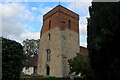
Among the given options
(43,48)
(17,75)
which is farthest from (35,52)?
(17,75)

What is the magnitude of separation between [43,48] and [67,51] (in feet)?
19.6

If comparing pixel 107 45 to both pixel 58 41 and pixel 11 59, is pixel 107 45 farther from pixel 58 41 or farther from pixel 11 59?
pixel 58 41

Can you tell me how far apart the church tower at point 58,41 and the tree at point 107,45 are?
850 inches

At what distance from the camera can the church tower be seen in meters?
33.7

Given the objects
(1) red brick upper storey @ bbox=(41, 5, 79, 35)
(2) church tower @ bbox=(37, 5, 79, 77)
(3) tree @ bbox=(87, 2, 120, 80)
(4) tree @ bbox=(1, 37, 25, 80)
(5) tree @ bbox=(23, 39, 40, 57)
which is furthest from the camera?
(5) tree @ bbox=(23, 39, 40, 57)

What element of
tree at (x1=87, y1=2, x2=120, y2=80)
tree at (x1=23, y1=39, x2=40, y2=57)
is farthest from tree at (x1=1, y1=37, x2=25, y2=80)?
tree at (x1=23, y1=39, x2=40, y2=57)

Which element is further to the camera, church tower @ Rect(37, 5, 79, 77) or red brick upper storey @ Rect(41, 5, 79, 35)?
red brick upper storey @ Rect(41, 5, 79, 35)

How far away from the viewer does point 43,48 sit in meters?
37.9

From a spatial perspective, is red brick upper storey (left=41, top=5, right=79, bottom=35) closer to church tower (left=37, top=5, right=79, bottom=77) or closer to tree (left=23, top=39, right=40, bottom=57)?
church tower (left=37, top=5, right=79, bottom=77)

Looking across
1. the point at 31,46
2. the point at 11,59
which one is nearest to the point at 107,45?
the point at 11,59

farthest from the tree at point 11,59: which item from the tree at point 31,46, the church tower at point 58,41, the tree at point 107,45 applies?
the tree at point 31,46

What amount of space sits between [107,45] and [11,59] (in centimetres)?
1115

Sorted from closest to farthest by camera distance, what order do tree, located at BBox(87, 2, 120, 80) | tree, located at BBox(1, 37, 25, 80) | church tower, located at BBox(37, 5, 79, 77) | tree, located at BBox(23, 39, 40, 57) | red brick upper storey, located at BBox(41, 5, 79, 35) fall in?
tree, located at BBox(87, 2, 120, 80) < tree, located at BBox(1, 37, 25, 80) < church tower, located at BBox(37, 5, 79, 77) < red brick upper storey, located at BBox(41, 5, 79, 35) < tree, located at BBox(23, 39, 40, 57)

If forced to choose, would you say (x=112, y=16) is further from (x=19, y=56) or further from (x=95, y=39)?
(x=19, y=56)
